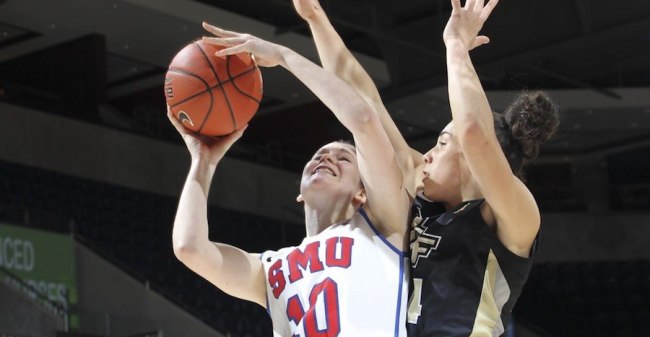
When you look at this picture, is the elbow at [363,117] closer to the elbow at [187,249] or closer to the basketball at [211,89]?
the basketball at [211,89]

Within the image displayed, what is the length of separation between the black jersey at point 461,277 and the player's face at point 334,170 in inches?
11.3

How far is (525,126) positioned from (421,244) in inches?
16.6

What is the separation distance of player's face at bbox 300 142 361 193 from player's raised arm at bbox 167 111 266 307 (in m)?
0.25

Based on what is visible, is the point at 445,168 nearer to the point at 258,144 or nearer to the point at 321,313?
the point at 321,313

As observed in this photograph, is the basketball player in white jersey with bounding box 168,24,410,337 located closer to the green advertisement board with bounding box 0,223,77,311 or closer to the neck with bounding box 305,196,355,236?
the neck with bounding box 305,196,355,236

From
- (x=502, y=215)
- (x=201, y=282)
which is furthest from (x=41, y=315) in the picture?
(x=502, y=215)

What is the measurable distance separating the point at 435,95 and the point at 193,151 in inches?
498

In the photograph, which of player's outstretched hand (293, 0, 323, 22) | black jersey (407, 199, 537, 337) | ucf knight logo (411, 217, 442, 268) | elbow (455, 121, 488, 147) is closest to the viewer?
elbow (455, 121, 488, 147)

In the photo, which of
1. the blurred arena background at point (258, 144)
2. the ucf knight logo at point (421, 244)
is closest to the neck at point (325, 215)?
the ucf knight logo at point (421, 244)

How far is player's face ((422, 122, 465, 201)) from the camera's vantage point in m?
3.29

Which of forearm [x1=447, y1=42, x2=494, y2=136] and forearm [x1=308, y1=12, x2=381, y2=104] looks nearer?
forearm [x1=447, y1=42, x2=494, y2=136]

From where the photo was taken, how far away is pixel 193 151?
3457mm

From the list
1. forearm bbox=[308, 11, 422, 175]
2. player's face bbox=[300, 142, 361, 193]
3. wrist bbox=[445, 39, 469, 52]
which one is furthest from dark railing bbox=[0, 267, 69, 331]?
wrist bbox=[445, 39, 469, 52]

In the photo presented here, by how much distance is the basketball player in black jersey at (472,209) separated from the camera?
118 inches
